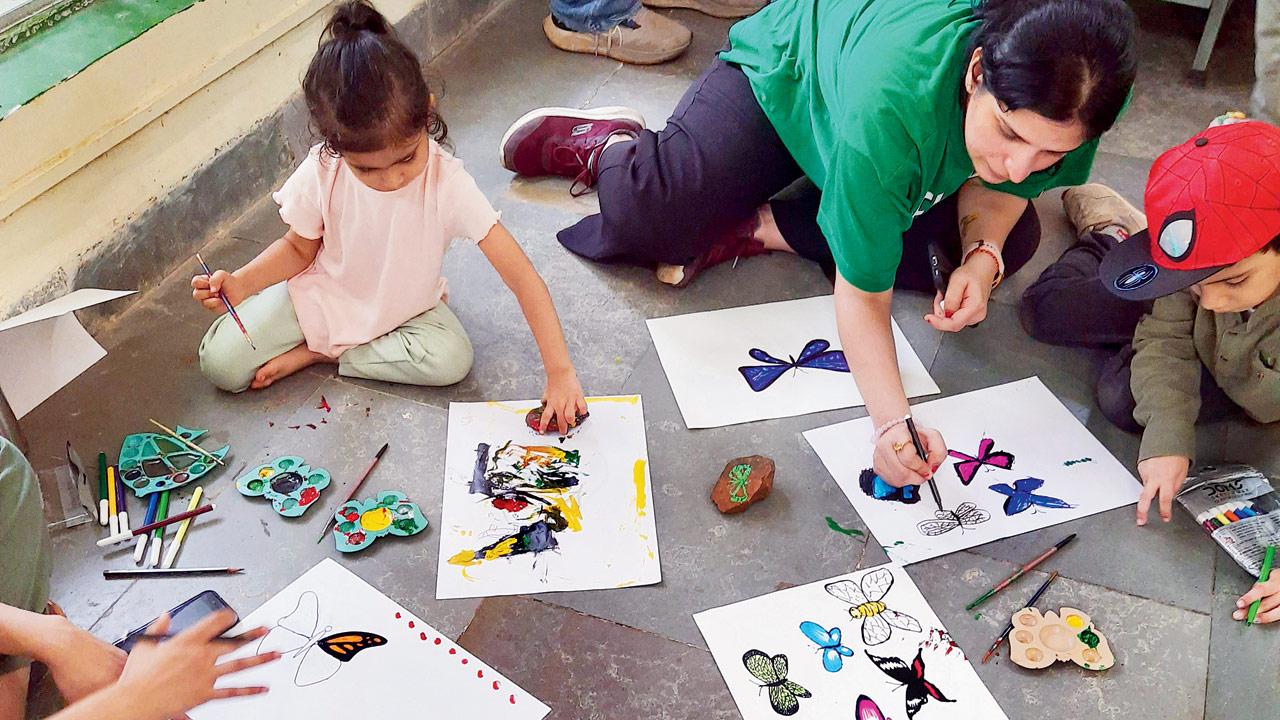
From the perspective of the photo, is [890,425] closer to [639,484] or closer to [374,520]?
[639,484]

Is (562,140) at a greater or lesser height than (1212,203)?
lesser

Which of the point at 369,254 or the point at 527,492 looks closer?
the point at 527,492

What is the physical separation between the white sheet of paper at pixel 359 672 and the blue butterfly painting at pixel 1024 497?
737mm

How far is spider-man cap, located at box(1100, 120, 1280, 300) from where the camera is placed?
4.27 feet

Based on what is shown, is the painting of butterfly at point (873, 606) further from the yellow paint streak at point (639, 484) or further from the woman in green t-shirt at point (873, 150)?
the yellow paint streak at point (639, 484)

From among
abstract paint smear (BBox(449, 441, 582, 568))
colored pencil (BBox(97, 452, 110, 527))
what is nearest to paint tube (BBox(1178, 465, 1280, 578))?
abstract paint smear (BBox(449, 441, 582, 568))

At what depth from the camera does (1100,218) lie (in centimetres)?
201

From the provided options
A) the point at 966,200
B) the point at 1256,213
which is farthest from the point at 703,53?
the point at 1256,213

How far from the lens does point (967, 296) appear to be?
1666 millimetres

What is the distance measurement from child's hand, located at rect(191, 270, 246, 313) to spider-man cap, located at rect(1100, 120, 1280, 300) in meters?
1.29

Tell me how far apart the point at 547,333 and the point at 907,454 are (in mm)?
567

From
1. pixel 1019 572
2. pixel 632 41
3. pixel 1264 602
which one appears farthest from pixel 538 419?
pixel 632 41

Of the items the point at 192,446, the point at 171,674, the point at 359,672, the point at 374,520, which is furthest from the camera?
the point at 192,446

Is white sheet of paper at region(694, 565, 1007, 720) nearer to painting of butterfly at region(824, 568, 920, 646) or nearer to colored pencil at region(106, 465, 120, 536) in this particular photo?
painting of butterfly at region(824, 568, 920, 646)
